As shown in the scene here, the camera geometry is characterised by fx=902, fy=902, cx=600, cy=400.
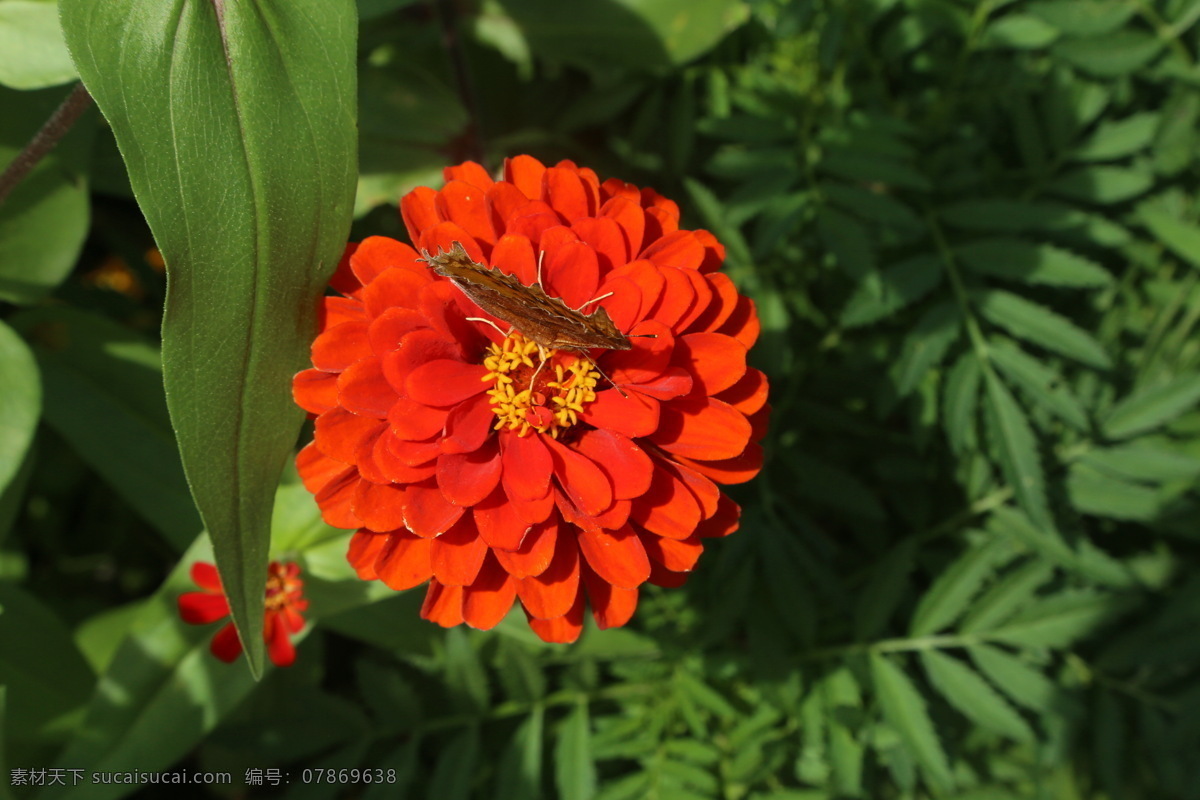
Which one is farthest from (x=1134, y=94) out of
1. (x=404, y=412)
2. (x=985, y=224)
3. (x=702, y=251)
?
(x=404, y=412)

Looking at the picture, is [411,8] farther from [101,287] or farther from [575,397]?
[575,397]

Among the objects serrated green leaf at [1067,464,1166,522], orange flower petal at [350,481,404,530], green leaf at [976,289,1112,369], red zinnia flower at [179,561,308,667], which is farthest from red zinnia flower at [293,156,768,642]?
serrated green leaf at [1067,464,1166,522]

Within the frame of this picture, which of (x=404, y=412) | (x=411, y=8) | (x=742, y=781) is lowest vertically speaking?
(x=742, y=781)

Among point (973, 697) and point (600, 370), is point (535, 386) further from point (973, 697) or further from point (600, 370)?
point (973, 697)

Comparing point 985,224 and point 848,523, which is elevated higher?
point 985,224

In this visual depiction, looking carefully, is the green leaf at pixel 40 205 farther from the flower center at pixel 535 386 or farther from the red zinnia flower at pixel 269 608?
the flower center at pixel 535 386

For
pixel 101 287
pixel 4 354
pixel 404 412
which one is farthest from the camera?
pixel 101 287
